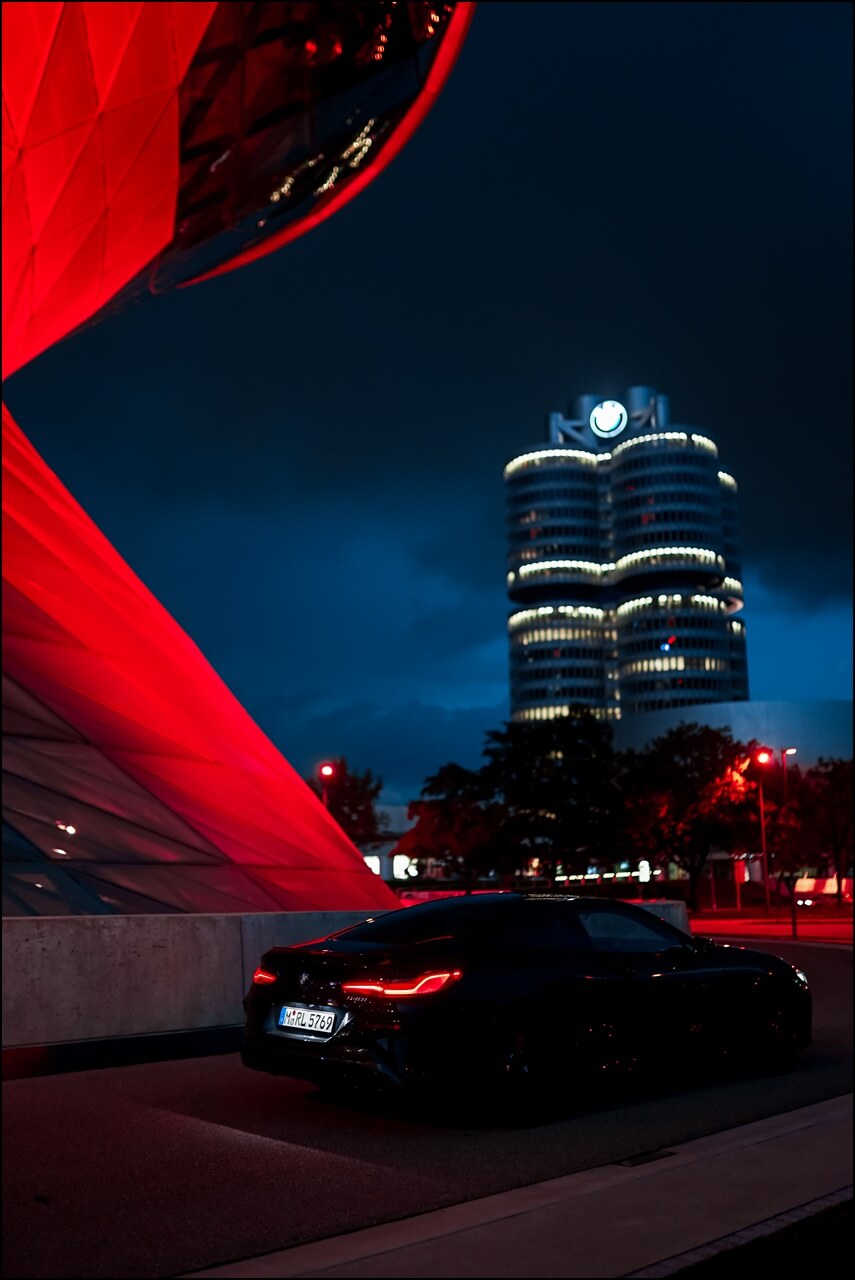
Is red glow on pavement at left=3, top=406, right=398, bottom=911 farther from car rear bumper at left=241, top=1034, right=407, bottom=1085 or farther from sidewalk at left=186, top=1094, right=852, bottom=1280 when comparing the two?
sidewalk at left=186, top=1094, right=852, bottom=1280

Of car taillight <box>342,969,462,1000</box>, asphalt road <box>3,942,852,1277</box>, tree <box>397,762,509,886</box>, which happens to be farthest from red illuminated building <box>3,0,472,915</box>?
tree <box>397,762,509,886</box>

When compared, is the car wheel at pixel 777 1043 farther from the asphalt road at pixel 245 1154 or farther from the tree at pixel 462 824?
the tree at pixel 462 824

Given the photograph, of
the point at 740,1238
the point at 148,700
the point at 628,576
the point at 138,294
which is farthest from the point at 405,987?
the point at 628,576

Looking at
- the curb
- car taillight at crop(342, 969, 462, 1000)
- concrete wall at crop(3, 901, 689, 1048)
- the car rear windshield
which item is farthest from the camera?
concrete wall at crop(3, 901, 689, 1048)

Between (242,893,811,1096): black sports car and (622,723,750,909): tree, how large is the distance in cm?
4972

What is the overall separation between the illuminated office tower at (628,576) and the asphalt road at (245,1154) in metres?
167

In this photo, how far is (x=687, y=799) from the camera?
200ft

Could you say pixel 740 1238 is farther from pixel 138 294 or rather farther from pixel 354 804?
pixel 354 804

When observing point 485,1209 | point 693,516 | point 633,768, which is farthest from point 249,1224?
point 693,516

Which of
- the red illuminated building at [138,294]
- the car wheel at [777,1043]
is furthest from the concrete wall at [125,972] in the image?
the car wheel at [777,1043]

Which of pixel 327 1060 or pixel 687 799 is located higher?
pixel 687 799

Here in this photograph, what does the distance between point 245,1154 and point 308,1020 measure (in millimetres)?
921

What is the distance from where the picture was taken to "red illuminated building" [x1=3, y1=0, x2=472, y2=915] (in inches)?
485

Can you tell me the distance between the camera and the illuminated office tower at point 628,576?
586ft
